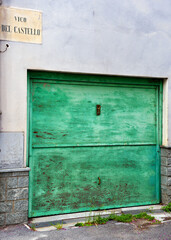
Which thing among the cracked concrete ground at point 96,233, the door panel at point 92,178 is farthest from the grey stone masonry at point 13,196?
the door panel at point 92,178

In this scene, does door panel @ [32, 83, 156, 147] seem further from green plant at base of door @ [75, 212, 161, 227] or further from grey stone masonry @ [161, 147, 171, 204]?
green plant at base of door @ [75, 212, 161, 227]

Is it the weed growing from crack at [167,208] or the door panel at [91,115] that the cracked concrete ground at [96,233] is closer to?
the weed growing from crack at [167,208]

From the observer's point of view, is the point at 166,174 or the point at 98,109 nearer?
the point at 98,109

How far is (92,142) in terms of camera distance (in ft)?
17.4

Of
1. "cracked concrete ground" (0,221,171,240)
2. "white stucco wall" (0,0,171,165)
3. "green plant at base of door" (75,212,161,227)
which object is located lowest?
"cracked concrete ground" (0,221,171,240)

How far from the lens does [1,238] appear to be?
4.12 meters

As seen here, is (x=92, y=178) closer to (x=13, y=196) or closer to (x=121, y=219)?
(x=121, y=219)

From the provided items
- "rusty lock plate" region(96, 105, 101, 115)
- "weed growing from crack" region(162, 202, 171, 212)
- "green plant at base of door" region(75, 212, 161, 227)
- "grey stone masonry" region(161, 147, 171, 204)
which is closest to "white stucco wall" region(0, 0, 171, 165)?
"grey stone masonry" region(161, 147, 171, 204)

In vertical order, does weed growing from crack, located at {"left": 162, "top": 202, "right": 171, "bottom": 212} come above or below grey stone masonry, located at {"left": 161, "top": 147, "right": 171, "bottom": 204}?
below

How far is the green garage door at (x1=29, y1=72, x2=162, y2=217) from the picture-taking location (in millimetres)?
4980

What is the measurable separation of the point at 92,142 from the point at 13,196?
1652mm

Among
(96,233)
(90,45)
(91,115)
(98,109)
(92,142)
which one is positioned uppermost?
(90,45)

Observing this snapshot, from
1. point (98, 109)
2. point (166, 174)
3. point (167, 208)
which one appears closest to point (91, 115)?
point (98, 109)

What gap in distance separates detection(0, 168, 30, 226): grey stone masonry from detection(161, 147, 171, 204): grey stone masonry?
2.60 metres
